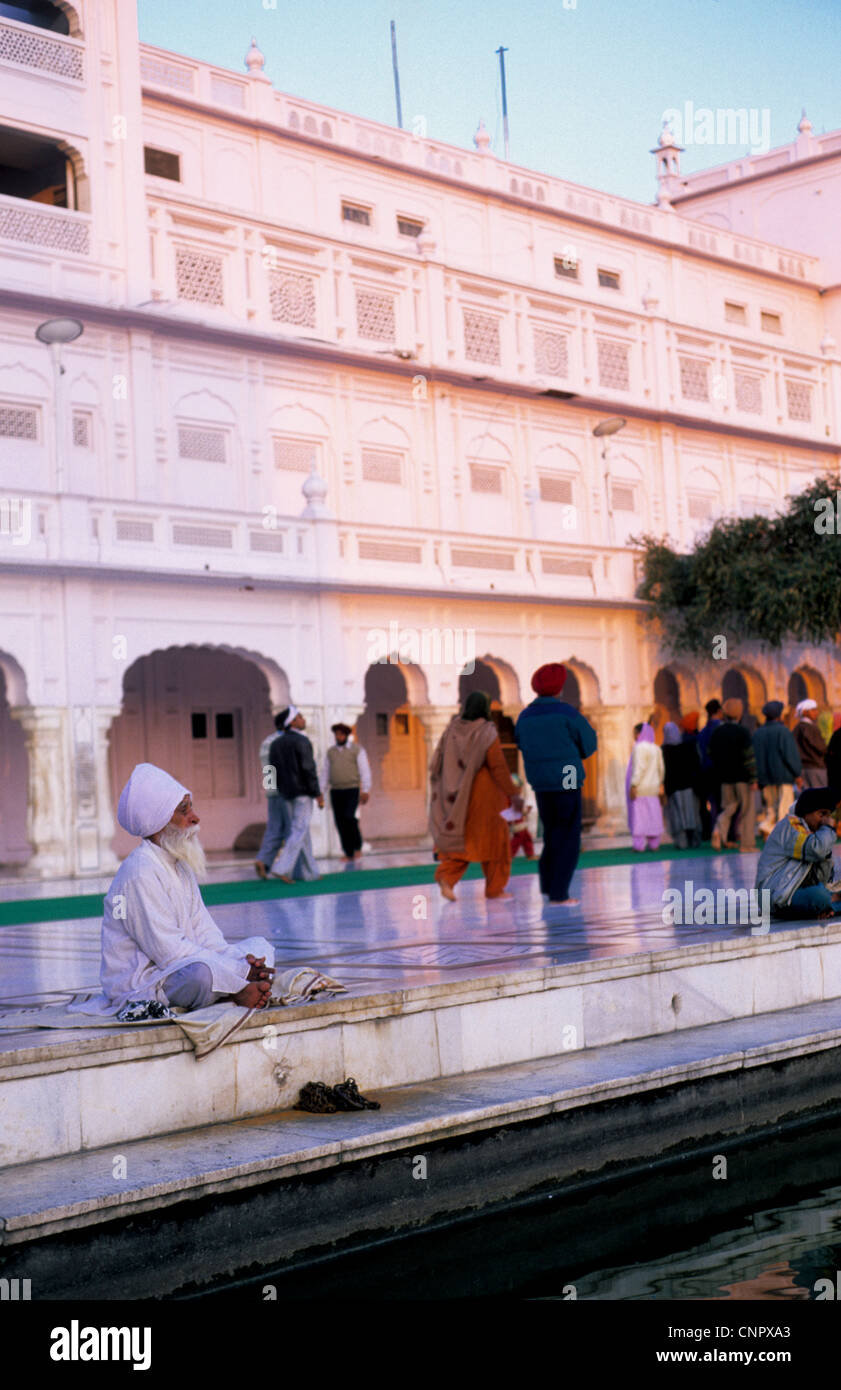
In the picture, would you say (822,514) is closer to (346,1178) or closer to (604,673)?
(604,673)

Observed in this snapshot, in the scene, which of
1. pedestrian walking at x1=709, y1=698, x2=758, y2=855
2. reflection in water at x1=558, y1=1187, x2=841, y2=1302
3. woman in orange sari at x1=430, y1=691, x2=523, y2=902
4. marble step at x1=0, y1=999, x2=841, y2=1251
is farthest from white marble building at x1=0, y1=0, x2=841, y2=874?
reflection in water at x1=558, y1=1187, x2=841, y2=1302

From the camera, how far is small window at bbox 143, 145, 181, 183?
71.3ft

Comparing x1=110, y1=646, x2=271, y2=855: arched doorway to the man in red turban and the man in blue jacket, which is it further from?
the man in red turban

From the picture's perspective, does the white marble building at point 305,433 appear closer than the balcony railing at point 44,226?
Yes

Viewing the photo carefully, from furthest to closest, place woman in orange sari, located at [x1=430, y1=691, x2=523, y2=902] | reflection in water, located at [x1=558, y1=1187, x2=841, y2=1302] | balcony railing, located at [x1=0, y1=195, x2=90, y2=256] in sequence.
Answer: balcony railing, located at [x1=0, y1=195, x2=90, y2=256] → woman in orange sari, located at [x1=430, y1=691, x2=523, y2=902] → reflection in water, located at [x1=558, y1=1187, x2=841, y2=1302]

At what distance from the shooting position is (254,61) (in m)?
23.1

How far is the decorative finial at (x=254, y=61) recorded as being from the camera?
23.0 metres

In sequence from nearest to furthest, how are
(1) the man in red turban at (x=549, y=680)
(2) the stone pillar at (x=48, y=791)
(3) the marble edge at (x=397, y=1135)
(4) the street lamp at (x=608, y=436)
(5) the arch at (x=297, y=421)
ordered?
(3) the marble edge at (x=397, y=1135), (1) the man in red turban at (x=549, y=680), (2) the stone pillar at (x=48, y=791), (5) the arch at (x=297, y=421), (4) the street lamp at (x=608, y=436)

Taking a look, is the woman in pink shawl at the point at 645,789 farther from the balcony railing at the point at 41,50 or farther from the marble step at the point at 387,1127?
the balcony railing at the point at 41,50

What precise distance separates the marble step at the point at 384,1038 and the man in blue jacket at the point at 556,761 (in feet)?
7.34

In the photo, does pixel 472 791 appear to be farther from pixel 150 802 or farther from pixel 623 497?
pixel 623 497

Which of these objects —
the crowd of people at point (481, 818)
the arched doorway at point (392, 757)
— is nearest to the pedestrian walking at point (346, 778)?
the crowd of people at point (481, 818)

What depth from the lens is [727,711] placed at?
1692 cm

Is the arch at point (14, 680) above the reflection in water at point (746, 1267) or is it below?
above
